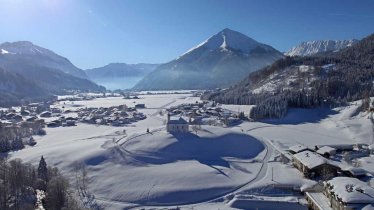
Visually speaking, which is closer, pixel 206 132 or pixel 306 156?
pixel 306 156

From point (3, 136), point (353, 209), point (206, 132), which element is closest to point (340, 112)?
point (206, 132)

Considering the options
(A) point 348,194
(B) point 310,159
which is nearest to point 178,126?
(B) point 310,159

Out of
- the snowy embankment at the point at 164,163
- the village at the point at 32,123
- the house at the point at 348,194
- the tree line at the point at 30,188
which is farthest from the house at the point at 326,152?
the village at the point at 32,123

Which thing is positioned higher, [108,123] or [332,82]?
[332,82]

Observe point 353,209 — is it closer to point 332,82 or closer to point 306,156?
point 306,156

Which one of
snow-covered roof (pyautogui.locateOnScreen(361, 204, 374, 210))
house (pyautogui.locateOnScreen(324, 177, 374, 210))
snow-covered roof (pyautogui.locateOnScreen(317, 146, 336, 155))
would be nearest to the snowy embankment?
snow-covered roof (pyautogui.locateOnScreen(317, 146, 336, 155))

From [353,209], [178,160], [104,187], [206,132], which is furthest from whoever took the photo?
[206,132]
